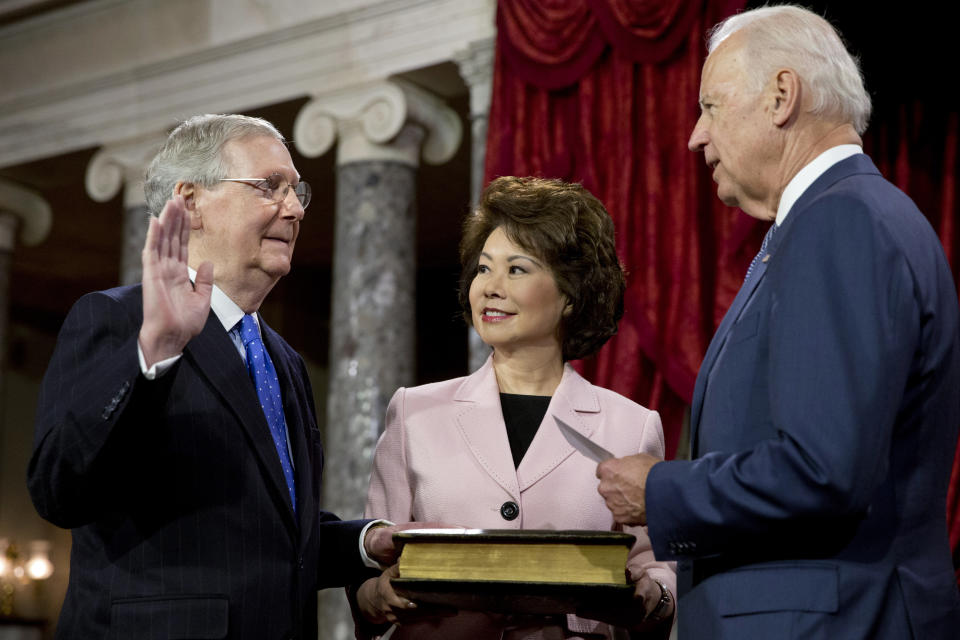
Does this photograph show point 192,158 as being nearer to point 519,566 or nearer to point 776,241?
point 519,566

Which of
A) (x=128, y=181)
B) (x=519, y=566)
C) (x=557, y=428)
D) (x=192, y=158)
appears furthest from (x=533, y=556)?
(x=128, y=181)

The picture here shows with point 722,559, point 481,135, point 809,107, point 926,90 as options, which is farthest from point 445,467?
point 481,135

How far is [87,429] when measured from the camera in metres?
2.06

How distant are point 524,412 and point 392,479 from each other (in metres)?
0.37

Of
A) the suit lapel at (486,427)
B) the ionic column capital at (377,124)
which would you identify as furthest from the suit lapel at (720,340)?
the ionic column capital at (377,124)

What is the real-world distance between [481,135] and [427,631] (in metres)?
3.85

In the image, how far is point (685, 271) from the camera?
538cm

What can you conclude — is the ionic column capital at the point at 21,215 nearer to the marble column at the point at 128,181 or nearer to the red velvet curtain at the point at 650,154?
the marble column at the point at 128,181

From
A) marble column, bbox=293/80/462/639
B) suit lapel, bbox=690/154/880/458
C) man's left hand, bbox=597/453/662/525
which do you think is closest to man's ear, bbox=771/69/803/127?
suit lapel, bbox=690/154/880/458

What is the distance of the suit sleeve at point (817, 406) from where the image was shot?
179cm

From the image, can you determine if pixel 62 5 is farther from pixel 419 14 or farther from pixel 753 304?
pixel 753 304

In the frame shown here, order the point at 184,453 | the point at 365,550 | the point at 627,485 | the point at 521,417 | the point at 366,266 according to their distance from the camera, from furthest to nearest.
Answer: the point at 366,266
the point at 521,417
the point at 365,550
the point at 184,453
the point at 627,485

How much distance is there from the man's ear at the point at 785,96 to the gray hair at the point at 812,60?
0.7 inches

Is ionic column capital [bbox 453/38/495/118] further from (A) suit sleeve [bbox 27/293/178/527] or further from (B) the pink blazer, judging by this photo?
(A) suit sleeve [bbox 27/293/178/527]
